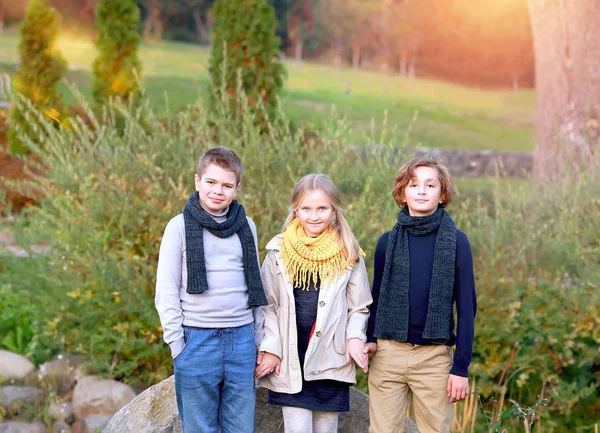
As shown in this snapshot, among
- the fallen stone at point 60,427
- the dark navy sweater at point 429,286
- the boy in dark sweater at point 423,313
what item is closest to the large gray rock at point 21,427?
the fallen stone at point 60,427

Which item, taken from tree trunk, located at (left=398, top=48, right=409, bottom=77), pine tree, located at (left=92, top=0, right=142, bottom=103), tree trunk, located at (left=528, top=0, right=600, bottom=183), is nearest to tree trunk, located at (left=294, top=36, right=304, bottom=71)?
tree trunk, located at (left=398, top=48, right=409, bottom=77)

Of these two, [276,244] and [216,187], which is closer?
[216,187]

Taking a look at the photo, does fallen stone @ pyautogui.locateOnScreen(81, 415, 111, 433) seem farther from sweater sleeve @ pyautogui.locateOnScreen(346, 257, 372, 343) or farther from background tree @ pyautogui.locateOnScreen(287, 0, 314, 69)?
background tree @ pyautogui.locateOnScreen(287, 0, 314, 69)

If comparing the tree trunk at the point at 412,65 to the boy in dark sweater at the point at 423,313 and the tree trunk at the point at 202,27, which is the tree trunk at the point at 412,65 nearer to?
the tree trunk at the point at 202,27

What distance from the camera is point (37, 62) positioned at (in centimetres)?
933

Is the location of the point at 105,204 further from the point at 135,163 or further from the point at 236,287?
the point at 236,287

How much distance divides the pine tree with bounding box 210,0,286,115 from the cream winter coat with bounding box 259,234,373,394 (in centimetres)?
531

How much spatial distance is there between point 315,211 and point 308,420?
2.80 ft

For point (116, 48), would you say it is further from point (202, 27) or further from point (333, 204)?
point (333, 204)

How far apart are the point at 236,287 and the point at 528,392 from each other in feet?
9.05

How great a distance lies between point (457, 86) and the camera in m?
14.8

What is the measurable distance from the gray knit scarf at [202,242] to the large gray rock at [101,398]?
1893mm

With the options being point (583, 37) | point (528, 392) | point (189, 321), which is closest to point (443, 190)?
point (189, 321)

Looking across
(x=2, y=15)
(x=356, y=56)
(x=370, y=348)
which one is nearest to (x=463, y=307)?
(x=370, y=348)
